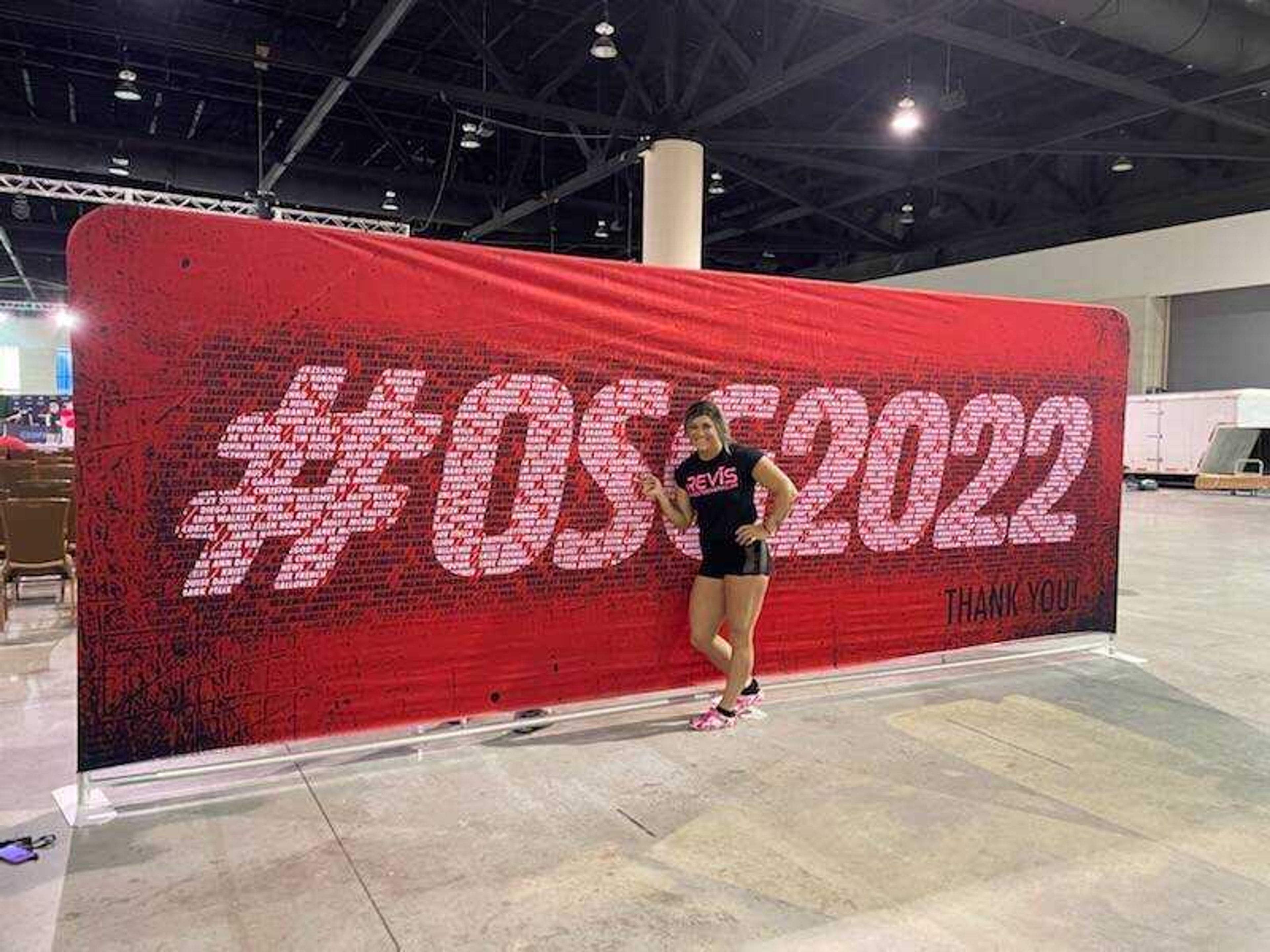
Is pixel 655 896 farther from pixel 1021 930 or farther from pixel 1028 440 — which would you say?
pixel 1028 440

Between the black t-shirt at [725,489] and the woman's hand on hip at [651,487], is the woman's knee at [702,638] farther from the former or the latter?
the woman's hand on hip at [651,487]

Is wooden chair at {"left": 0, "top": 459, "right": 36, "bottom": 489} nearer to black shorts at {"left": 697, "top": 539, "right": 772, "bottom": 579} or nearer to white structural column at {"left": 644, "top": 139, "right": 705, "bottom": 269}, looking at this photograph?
white structural column at {"left": 644, "top": 139, "right": 705, "bottom": 269}

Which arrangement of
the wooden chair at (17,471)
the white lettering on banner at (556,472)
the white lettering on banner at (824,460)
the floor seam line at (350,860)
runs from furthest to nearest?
the wooden chair at (17,471), the white lettering on banner at (824,460), the white lettering on banner at (556,472), the floor seam line at (350,860)

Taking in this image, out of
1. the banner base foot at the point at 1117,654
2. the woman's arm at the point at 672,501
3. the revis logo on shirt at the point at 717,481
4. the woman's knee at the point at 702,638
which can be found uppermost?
the revis logo on shirt at the point at 717,481

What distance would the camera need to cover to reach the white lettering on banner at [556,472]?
11.7ft

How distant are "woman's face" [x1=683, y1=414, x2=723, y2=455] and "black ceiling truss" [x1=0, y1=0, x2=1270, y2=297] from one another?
6.37 metres

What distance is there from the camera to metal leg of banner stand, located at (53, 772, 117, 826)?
10.8 ft

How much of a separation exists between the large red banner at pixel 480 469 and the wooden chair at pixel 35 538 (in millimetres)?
4216

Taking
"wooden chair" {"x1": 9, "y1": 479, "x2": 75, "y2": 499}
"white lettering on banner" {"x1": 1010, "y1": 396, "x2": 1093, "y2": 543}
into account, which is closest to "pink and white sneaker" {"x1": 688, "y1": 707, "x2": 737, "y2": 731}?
"white lettering on banner" {"x1": 1010, "y1": 396, "x2": 1093, "y2": 543}

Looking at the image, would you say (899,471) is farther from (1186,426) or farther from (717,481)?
(1186,426)

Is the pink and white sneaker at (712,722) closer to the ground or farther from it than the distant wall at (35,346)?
closer to the ground

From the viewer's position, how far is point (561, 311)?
416cm

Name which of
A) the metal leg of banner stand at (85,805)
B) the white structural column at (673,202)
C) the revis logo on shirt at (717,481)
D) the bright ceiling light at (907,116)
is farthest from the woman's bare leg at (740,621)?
the bright ceiling light at (907,116)

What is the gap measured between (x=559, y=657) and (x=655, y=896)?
158cm
